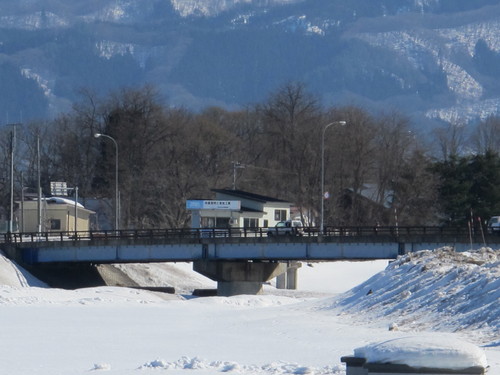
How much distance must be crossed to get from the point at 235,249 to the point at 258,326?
3452 centimetres

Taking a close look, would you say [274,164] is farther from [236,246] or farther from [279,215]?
[236,246]

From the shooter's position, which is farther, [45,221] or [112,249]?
[45,221]

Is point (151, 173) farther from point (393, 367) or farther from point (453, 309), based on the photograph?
point (393, 367)

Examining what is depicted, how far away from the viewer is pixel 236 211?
288ft

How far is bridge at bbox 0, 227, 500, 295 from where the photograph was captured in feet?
220

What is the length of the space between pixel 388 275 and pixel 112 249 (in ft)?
103

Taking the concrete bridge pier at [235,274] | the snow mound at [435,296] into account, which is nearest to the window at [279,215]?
the concrete bridge pier at [235,274]

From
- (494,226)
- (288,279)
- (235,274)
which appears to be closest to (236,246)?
(235,274)

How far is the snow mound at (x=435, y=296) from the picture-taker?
97.8 ft

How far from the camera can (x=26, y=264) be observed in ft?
235

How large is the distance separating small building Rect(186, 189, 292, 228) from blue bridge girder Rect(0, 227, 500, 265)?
13.0 meters

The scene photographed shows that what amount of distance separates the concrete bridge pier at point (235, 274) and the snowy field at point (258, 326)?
56.1ft

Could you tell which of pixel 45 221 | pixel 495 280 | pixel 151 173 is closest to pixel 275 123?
pixel 151 173

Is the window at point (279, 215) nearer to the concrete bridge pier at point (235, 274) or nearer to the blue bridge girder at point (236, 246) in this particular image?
the blue bridge girder at point (236, 246)
